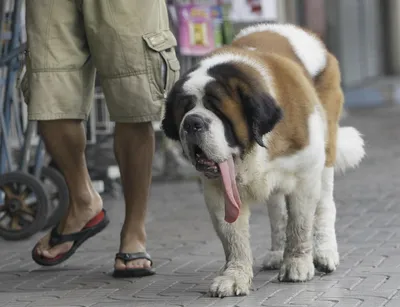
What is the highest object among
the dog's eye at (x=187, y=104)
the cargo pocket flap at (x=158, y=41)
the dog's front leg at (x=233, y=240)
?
the cargo pocket flap at (x=158, y=41)

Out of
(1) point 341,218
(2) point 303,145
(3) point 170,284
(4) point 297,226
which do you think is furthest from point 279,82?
(1) point 341,218

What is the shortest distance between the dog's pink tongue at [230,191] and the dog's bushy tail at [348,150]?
119 centimetres

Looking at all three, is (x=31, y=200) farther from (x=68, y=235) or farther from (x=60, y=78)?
(x=60, y=78)

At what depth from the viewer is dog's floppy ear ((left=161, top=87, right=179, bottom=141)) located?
485cm

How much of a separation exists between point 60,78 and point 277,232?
1327 mm

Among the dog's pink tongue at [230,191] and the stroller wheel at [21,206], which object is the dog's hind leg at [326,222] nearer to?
the dog's pink tongue at [230,191]

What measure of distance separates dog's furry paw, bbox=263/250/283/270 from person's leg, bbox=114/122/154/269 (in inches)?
24.2

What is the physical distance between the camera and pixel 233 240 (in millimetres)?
5027

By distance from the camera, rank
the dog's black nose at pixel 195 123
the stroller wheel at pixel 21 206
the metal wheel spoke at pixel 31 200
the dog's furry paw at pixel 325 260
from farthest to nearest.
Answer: the metal wheel spoke at pixel 31 200 → the stroller wheel at pixel 21 206 → the dog's furry paw at pixel 325 260 → the dog's black nose at pixel 195 123

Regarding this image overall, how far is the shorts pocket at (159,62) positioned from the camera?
5.51 metres

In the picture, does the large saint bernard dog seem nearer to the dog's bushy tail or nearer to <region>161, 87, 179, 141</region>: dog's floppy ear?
<region>161, 87, 179, 141</region>: dog's floppy ear

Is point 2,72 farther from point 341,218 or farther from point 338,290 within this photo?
point 338,290

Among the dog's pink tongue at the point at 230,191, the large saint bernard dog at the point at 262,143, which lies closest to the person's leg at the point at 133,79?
the large saint bernard dog at the point at 262,143

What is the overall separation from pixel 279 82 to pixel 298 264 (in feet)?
2.75
